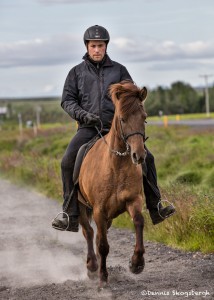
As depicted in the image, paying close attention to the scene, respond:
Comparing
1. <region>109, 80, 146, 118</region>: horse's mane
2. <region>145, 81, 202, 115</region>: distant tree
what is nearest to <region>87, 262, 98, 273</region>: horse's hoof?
<region>109, 80, 146, 118</region>: horse's mane

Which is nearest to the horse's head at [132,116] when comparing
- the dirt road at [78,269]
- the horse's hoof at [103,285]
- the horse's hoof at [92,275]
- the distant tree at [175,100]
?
the dirt road at [78,269]

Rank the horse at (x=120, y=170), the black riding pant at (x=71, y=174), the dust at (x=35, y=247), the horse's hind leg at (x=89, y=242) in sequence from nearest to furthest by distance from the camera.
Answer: the horse at (x=120, y=170)
the black riding pant at (x=71, y=174)
the horse's hind leg at (x=89, y=242)
the dust at (x=35, y=247)

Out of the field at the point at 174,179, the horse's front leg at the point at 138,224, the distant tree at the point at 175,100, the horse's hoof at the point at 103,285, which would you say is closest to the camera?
the horse's front leg at the point at 138,224

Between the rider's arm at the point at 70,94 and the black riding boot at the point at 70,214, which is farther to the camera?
the black riding boot at the point at 70,214

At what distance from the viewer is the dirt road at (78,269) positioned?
8969 millimetres

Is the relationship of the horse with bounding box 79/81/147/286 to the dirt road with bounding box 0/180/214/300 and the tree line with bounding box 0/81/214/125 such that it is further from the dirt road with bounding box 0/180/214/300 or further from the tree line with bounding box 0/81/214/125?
the tree line with bounding box 0/81/214/125

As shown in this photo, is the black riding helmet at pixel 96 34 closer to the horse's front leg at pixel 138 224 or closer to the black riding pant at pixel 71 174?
the black riding pant at pixel 71 174

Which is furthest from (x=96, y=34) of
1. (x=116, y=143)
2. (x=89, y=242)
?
(x=89, y=242)

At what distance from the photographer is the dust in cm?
1070

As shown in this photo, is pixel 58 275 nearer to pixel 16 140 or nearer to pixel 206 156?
pixel 206 156

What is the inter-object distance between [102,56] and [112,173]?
69.3 inches

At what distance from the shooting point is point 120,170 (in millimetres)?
8797

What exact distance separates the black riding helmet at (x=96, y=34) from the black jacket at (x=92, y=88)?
263 millimetres

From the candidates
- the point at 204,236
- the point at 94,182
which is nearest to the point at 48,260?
the point at 204,236
